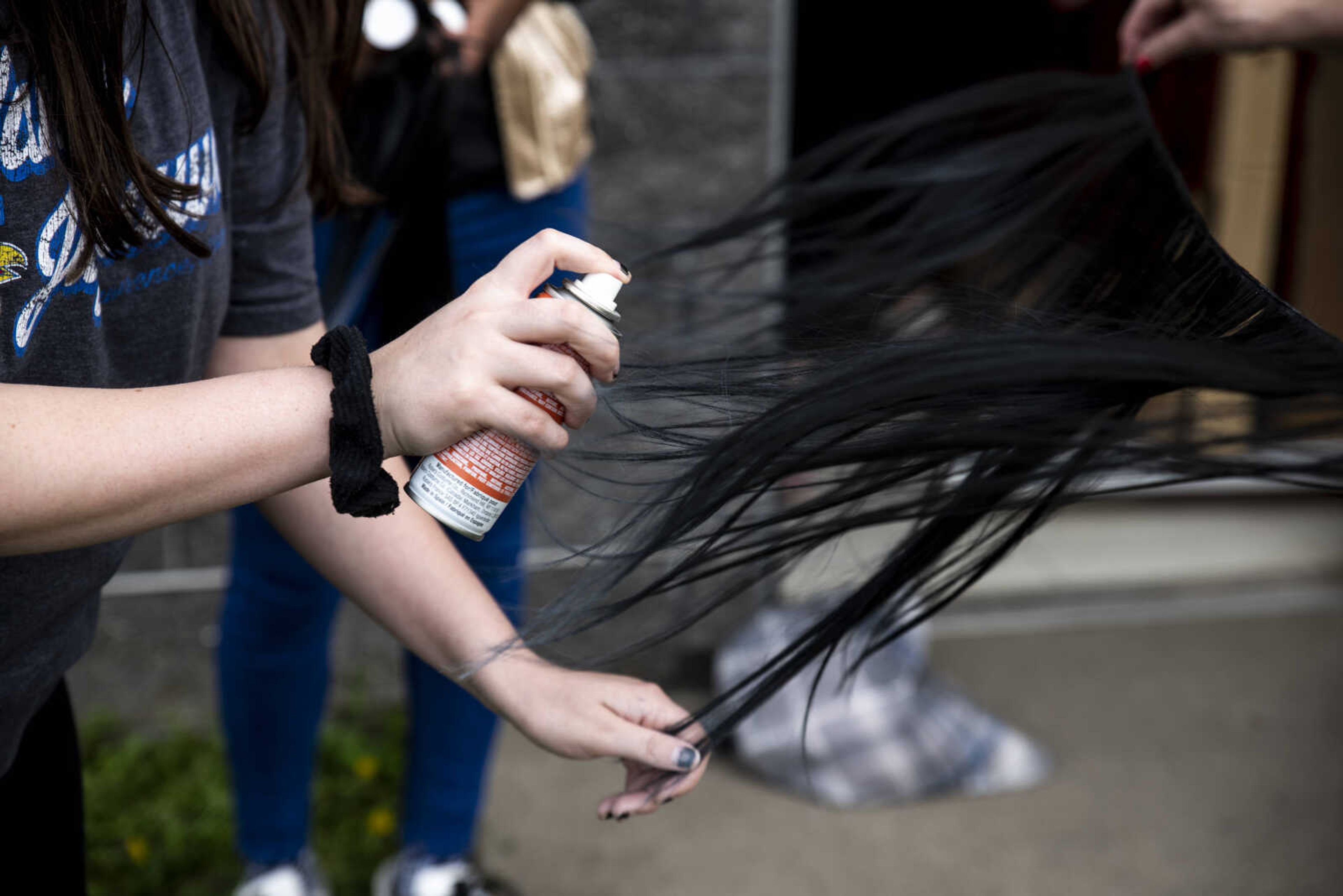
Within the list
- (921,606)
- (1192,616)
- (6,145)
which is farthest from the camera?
(1192,616)

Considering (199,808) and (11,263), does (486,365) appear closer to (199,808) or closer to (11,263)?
(11,263)

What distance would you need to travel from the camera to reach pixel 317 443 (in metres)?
0.78

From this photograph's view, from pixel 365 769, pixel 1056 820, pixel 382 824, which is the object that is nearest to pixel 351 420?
pixel 382 824

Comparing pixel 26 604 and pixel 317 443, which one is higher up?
pixel 317 443

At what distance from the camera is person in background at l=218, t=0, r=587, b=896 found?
1.63m

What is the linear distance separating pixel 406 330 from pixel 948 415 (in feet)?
2.88

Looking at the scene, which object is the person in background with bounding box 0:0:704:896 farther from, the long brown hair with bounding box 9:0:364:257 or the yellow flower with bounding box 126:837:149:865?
the yellow flower with bounding box 126:837:149:865

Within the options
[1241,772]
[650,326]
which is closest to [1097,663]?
[1241,772]

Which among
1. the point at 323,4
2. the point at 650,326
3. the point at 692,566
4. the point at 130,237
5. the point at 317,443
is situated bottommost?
the point at 650,326

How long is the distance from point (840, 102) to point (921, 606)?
7.67ft

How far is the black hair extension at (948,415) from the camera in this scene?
0.77 meters

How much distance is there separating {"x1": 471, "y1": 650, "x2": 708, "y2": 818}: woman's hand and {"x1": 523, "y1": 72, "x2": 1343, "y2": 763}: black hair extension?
32 millimetres

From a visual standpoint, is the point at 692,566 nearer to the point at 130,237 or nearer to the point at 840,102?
the point at 130,237

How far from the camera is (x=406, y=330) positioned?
1.51m
